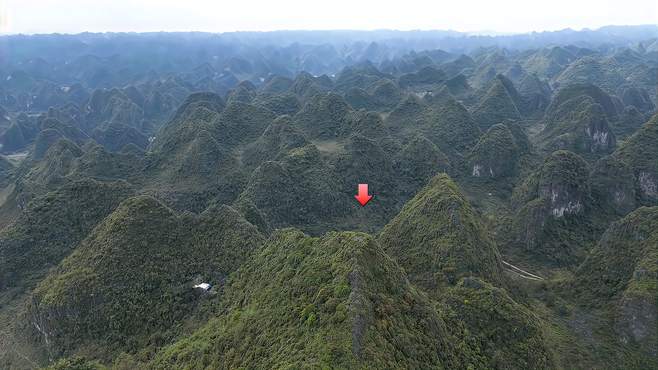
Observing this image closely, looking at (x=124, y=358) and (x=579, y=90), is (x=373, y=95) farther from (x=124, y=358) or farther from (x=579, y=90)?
(x=124, y=358)

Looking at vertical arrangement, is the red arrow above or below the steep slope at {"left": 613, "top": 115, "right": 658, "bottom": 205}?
below

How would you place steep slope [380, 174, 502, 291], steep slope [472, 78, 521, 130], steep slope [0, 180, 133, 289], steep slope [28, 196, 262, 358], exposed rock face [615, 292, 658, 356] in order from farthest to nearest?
steep slope [472, 78, 521, 130], steep slope [0, 180, 133, 289], steep slope [380, 174, 502, 291], steep slope [28, 196, 262, 358], exposed rock face [615, 292, 658, 356]

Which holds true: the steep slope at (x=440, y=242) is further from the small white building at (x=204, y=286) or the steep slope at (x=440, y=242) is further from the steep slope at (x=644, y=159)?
the steep slope at (x=644, y=159)

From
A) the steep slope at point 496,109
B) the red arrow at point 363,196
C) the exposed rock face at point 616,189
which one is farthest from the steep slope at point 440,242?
the steep slope at point 496,109

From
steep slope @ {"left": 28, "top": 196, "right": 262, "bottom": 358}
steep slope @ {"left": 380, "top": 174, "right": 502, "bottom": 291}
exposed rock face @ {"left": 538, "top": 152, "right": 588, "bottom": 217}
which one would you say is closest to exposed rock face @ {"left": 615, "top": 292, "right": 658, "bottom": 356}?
steep slope @ {"left": 380, "top": 174, "right": 502, "bottom": 291}

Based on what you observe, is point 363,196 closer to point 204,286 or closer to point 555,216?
point 555,216

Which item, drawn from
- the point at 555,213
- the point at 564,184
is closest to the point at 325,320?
the point at 555,213

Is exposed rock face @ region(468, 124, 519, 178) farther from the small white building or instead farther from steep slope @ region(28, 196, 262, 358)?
the small white building

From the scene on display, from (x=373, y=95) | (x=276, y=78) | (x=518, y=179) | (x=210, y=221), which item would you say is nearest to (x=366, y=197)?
(x=518, y=179)
